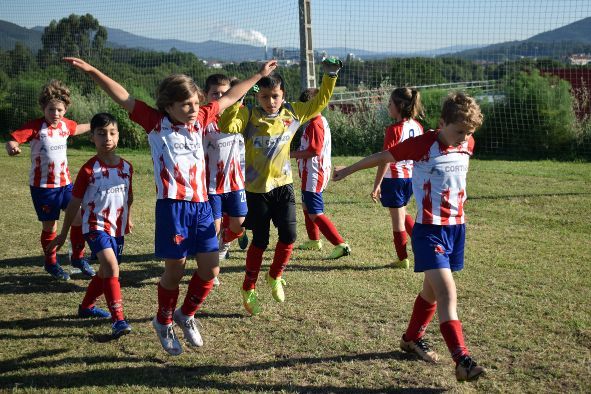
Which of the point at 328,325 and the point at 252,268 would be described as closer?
the point at 328,325

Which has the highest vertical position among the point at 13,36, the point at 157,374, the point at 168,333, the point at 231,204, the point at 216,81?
the point at 13,36

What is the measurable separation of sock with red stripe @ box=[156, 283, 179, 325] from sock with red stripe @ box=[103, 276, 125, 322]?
0.45 metres

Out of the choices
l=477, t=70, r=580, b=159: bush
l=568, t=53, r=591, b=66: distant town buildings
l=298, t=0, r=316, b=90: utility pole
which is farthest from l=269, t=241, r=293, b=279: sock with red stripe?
l=568, t=53, r=591, b=66: distant town buildings

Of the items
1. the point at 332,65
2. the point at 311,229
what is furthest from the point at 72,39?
the point at 332,65

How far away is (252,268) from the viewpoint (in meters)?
5.46

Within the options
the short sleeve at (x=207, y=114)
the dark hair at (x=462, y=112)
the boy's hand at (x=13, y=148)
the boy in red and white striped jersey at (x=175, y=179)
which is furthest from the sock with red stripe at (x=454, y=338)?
the boy's hand at (x=13, y=148)

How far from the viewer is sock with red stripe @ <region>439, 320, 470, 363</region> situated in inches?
152

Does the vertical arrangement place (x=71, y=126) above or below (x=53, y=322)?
above

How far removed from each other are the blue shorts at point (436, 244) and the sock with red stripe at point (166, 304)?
167cm

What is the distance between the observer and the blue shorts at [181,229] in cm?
432

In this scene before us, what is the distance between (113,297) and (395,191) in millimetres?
3068

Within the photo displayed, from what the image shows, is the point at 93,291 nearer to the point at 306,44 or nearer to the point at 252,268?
the point at 252,268

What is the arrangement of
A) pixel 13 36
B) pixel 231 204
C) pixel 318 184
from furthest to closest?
pixel 13 36 → pixel 318 184 → pixel 231 204

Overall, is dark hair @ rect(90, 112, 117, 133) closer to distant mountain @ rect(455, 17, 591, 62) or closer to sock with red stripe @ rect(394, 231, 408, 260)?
sock with red stripe @ rect(394, 231, 408, 260)
